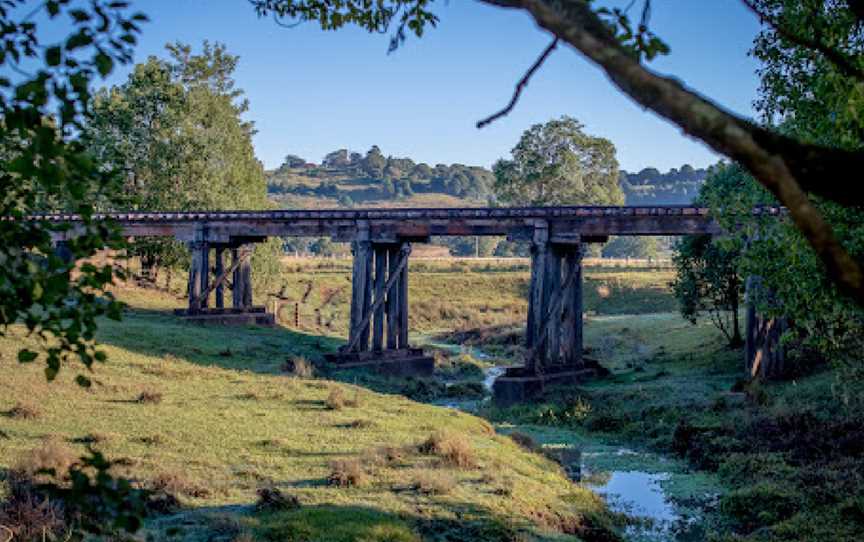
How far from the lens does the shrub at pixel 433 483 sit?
40.5 feet

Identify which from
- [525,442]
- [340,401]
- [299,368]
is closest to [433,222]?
[299,368]

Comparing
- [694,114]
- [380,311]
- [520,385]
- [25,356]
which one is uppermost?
[694,114]

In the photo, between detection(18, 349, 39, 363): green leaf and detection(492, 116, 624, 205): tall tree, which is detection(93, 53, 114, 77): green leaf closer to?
detection(18, 349, 39, 363): green leaf

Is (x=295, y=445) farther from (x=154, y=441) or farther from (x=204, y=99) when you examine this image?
(x=204, y=99)

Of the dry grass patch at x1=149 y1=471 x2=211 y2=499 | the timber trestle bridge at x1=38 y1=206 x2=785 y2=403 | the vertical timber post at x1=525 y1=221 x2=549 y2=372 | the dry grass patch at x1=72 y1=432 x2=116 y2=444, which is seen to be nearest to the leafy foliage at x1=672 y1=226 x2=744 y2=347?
the timber trestle bridge at x1=38 y1=206 x2=785 y2=403

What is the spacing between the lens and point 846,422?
1720 cm

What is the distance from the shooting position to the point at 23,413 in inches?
615

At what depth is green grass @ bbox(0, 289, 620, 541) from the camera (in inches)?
435

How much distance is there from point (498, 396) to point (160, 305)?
832 inches

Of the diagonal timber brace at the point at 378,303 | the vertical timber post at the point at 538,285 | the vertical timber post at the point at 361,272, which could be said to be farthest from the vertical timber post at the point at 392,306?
the vertical timber post at the point at 538,285

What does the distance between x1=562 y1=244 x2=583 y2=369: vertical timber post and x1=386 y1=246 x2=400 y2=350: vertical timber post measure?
6.27 m

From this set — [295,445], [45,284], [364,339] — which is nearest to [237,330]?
[364,339]

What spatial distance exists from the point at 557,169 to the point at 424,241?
120 ft

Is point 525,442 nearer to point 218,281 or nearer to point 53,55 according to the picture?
point 53,55
